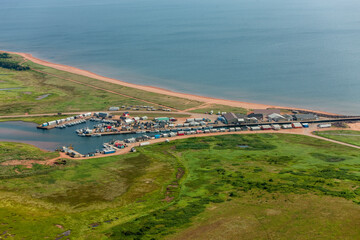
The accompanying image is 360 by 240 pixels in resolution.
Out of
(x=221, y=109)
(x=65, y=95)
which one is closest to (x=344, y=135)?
(x=221, y=109)

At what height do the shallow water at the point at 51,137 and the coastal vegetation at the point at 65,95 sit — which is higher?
the coastal vegetation at the point at 65,95

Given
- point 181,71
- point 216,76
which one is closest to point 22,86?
point 181,71

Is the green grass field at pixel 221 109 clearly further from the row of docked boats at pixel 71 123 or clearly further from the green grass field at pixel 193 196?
the row of docked boats at pixel 71 123

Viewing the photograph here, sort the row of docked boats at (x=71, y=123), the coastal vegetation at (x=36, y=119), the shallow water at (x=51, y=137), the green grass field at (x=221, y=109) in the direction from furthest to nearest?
the green grass field at (x=221, y=109) → the coastal vegetation at (x=36, y=119) → the row of docked boats at (x=71, y=123) → the shallow water at (x=51, y=137)

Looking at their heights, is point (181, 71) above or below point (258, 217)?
above

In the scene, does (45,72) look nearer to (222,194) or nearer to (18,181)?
(18,181)

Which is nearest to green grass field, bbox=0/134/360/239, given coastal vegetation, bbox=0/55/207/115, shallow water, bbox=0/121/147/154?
shallow water, bbox=0/121/147/154

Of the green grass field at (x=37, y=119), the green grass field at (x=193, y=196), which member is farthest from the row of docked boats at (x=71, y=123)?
the green grass field at (x=193, y=196)
